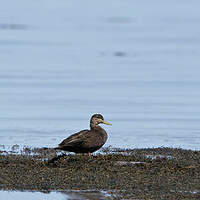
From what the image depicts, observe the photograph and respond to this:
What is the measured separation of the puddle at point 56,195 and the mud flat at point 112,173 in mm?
150

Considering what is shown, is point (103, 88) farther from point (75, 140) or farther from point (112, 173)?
point (112, 173)

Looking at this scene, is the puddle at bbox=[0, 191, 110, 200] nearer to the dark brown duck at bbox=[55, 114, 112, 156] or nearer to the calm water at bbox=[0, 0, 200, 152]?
the dark brown duck at bbox=[55, 114, 112, 156]

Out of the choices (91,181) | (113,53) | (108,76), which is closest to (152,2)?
(113,53)

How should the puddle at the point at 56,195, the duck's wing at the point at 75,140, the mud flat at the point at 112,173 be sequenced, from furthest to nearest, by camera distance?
the duck's wing at the point at 75,140 → the mud flat at the point at 112,173 → the puddle at the point at 56,195

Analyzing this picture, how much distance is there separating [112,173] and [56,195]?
1475 millimetres

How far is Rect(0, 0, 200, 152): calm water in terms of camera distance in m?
15.2

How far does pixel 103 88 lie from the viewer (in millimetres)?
21609

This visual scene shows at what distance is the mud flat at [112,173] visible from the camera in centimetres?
984

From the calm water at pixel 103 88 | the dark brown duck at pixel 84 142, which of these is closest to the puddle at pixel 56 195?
the dark brown duck at pixel 84 142

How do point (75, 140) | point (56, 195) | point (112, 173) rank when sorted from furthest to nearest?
point (75, 140)
point (112, 173)
point (56, 195)

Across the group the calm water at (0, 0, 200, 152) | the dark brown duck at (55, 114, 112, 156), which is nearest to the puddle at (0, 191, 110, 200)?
the dark brown duck at (55, 114, 112, 156)

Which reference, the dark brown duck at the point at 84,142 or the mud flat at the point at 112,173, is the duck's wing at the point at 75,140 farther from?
the mud flat at the point at 112,173

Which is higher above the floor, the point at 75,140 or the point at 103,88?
the point at 103,88

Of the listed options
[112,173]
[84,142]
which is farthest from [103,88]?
[112,173]
